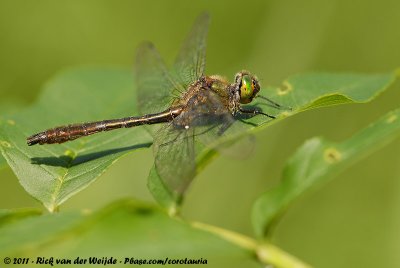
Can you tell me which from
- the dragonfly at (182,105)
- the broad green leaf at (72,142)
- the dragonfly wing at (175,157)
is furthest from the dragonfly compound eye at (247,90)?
the broad green leaf at (72,142)

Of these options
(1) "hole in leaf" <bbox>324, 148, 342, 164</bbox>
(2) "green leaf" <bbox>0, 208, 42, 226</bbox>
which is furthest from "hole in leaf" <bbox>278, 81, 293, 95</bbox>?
(2) "green leaf" <bbox>0, 208, 42, 226</bbox>

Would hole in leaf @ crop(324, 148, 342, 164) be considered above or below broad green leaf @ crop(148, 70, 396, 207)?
below

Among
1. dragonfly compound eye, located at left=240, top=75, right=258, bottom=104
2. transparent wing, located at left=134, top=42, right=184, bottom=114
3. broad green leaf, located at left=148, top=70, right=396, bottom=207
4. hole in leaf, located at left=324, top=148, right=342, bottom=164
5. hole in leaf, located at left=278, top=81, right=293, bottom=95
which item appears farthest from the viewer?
transparent wing, located at left=134, top=42, right=184, bottom=114

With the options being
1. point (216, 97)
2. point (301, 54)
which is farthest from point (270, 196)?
point (301, 54)

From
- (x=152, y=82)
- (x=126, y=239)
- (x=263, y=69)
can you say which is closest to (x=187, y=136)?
(x=152, y=82)

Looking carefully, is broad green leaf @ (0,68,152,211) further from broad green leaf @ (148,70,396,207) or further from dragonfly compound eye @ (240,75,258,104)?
dragonfly compound eye @ (240,75,258,104)

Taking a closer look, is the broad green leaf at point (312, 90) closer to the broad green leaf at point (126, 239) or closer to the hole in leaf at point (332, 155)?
the hole in leaf at point (332, 155)
